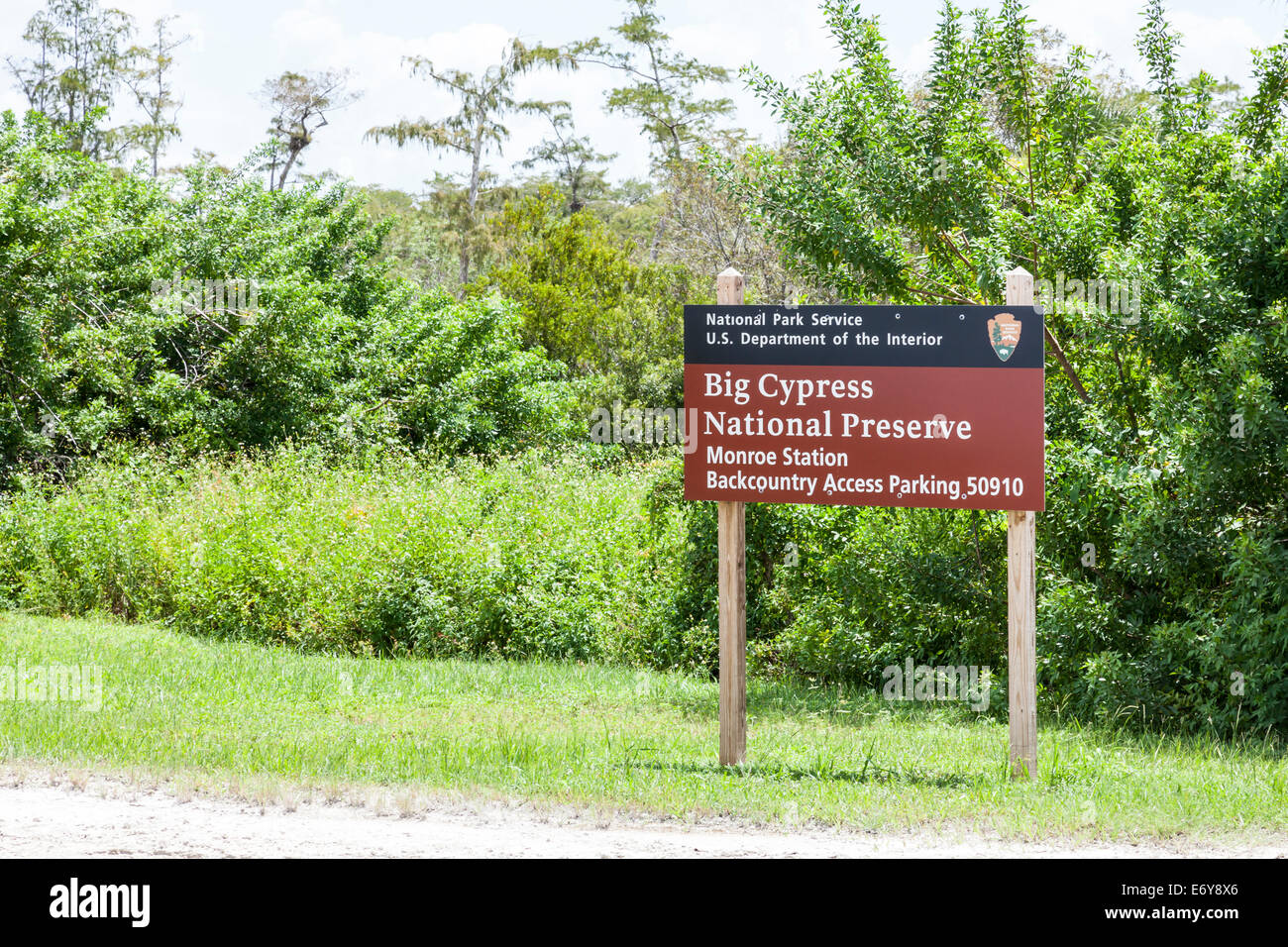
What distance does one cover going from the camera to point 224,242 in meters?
23.2

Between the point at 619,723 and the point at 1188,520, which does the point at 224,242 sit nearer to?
the point at 619,723

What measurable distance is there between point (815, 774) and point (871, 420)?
214 centimetres

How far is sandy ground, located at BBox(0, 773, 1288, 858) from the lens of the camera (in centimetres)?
527

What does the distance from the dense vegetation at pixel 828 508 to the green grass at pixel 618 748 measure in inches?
36.4

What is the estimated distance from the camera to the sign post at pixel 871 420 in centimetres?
657

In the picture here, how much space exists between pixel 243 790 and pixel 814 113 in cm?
768

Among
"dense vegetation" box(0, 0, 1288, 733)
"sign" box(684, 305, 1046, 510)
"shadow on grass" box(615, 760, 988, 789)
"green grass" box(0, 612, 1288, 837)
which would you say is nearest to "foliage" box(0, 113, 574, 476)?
"dense vegetation" box(0, 0, 1288, 733)

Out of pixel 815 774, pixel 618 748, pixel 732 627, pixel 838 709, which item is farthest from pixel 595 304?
pixel 815 774

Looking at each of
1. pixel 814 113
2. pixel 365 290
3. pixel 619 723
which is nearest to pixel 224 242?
pixel 365 290

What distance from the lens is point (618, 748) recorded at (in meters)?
7.57

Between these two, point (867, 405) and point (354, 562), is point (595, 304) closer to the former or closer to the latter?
point (354, 562)

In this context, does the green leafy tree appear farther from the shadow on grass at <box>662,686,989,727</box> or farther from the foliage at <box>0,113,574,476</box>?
the foliage at <box>0,113,574,476</box>
